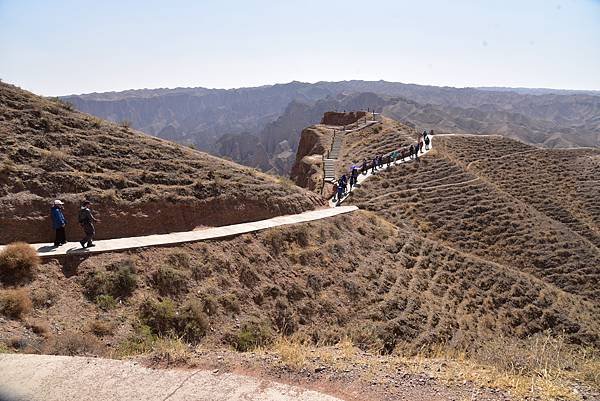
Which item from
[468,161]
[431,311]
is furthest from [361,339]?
[468,161]

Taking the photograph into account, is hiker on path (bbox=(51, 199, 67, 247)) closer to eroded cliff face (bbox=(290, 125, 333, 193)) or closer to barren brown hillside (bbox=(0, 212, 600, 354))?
barren brown hillside (bbox=(0, 212, 600, 354))

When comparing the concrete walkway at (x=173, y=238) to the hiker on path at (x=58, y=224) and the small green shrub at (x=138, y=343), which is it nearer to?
the hiker on path at (x=58, y=224)

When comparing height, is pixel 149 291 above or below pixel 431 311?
above

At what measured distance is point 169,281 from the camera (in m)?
10.4

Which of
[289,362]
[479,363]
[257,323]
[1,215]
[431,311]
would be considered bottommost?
[431,311]

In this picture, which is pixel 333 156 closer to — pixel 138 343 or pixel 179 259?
pixel 179 259

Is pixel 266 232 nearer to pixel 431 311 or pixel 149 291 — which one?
pixel 149 291

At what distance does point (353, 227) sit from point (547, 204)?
17.1 meters

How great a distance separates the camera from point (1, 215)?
10.6 m

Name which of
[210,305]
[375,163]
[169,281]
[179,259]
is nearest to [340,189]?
[375,163]

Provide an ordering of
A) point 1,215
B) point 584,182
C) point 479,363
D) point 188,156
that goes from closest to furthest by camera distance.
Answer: point 479,363
point 1,215
point 188,156
point 584,182

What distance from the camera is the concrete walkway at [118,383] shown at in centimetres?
499

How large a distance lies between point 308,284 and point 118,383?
8277mm

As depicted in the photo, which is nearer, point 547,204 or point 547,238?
point 547,238
